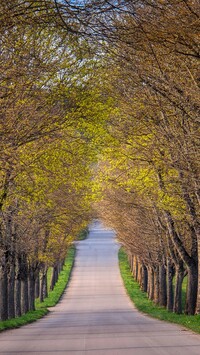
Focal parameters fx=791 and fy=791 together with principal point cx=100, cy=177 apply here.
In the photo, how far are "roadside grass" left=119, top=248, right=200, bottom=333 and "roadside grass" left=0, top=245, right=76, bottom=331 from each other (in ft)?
16.9

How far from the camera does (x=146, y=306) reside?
4156cm

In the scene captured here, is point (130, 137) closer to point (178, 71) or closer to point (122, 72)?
point (122, 72)

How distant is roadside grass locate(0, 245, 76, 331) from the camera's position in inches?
1129

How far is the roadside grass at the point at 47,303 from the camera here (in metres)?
28.7

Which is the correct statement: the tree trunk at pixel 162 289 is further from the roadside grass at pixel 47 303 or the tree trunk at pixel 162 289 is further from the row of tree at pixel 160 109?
the row of tree at pixel 160 109

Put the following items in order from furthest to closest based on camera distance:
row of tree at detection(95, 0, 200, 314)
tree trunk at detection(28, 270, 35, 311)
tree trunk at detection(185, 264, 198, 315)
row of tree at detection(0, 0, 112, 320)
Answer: tree trunk at detection(28, 270, 35, 311)
tree trunk at detection(185, 264, 198, 315)
row of tree at detection(0, 0, 112, 320)
row of tree at detection(95, 0, 200, 314)

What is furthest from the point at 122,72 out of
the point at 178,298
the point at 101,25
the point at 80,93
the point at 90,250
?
the point at 90,250

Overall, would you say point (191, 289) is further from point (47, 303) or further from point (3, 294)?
point (47, 303)

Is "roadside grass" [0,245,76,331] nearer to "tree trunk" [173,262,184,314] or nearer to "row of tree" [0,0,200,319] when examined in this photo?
"row of tree" [0,0,200,319]

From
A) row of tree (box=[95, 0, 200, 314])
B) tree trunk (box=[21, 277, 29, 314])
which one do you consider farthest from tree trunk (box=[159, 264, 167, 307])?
row of tree (box=[95, 0, 200, 314])

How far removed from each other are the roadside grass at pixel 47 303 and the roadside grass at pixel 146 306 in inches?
203

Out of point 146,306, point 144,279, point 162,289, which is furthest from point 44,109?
point 144,279

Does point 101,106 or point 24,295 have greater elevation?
point 101,106

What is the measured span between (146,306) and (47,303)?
12.8 m
